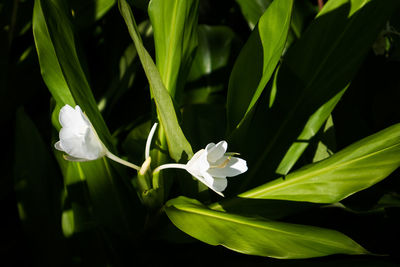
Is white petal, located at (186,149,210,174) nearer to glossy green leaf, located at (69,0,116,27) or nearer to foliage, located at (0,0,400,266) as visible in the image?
foliage, located at (0,0,400,266)

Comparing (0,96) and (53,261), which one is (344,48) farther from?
(0,96)

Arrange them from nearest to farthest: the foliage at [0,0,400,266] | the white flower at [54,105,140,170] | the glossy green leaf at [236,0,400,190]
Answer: the white flower at [54,105,140,170] → the foliage at [0,0,400,266] → the glossy green leaf at [236,0,400,190]

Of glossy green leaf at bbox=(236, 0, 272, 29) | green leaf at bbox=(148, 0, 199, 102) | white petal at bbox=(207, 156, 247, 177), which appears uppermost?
glossy green leaf at bbox=(236, 0, 272, 29)

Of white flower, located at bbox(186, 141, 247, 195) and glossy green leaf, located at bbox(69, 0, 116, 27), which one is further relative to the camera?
glossy green leaf, located at bbox(69, 0, 116, 27)

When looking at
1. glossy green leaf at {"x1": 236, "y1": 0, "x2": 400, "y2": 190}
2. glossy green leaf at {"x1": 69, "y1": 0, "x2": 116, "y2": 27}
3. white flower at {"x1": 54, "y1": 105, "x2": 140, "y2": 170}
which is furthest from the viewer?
glossy green leaf at {"x1": 69, "y1": 0, "x2": 116, "y2": 27}

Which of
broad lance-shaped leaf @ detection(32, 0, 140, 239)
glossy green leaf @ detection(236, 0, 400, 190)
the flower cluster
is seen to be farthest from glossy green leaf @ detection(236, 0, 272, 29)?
the flower cluster

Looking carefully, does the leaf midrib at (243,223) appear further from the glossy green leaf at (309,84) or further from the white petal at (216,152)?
the glossy green leaf at (309,84)

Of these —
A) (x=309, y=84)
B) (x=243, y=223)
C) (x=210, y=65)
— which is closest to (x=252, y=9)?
(x=210, y=65)

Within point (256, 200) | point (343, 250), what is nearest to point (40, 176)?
point (256, 200)
